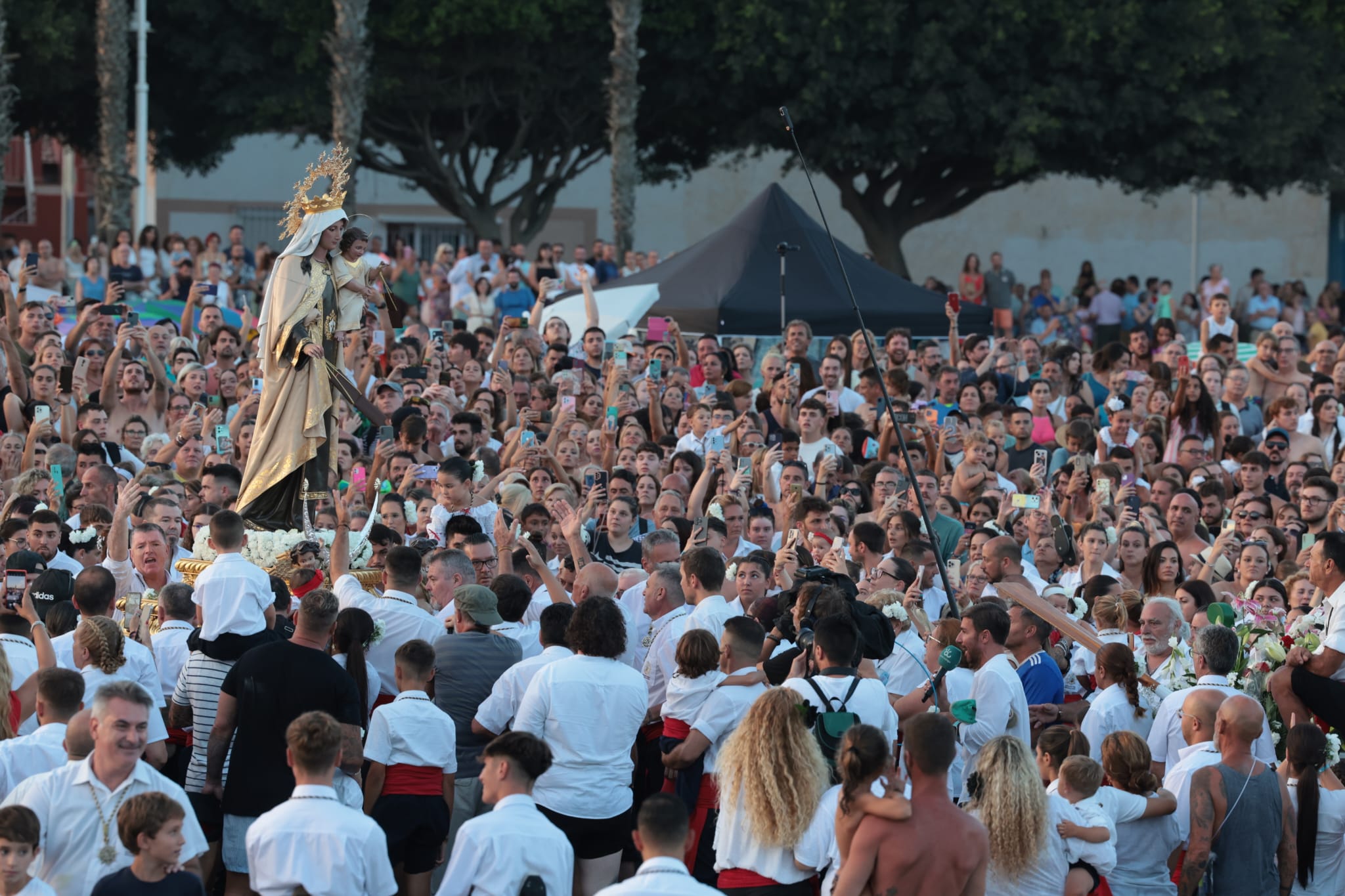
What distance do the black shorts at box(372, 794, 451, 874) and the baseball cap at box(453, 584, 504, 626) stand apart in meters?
0.84

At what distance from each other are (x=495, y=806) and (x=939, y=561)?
8.82 ft

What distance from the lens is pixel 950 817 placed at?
598 cm

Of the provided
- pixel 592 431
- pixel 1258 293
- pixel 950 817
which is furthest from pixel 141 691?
pixel 1258 293

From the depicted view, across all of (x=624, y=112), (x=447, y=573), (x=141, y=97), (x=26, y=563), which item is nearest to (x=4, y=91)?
(x=141, y=97)

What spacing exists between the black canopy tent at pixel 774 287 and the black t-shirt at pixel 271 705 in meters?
11.3

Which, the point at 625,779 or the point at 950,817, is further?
the point at 625,779

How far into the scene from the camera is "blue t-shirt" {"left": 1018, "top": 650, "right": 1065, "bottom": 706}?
8305mm

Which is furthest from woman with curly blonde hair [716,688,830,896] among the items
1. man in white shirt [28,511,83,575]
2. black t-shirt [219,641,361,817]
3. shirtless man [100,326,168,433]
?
shirtless man [100,326,168,433]

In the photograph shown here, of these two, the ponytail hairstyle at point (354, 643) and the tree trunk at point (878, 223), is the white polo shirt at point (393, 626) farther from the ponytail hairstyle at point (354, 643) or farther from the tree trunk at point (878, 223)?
the tree trunk at point (878, 223)

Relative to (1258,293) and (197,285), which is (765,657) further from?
(1258,293)

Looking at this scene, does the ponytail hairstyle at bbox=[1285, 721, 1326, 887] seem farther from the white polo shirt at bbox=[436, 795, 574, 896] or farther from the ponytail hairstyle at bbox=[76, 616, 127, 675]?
the ponytail hairstyle at bbox=[76, 616, 127, 675]

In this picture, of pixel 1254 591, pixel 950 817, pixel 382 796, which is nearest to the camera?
pixel 950 817

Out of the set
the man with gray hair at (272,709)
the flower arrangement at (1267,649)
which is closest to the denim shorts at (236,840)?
the man with gray hair at (272,709)

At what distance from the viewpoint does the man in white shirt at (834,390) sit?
47.6ft
